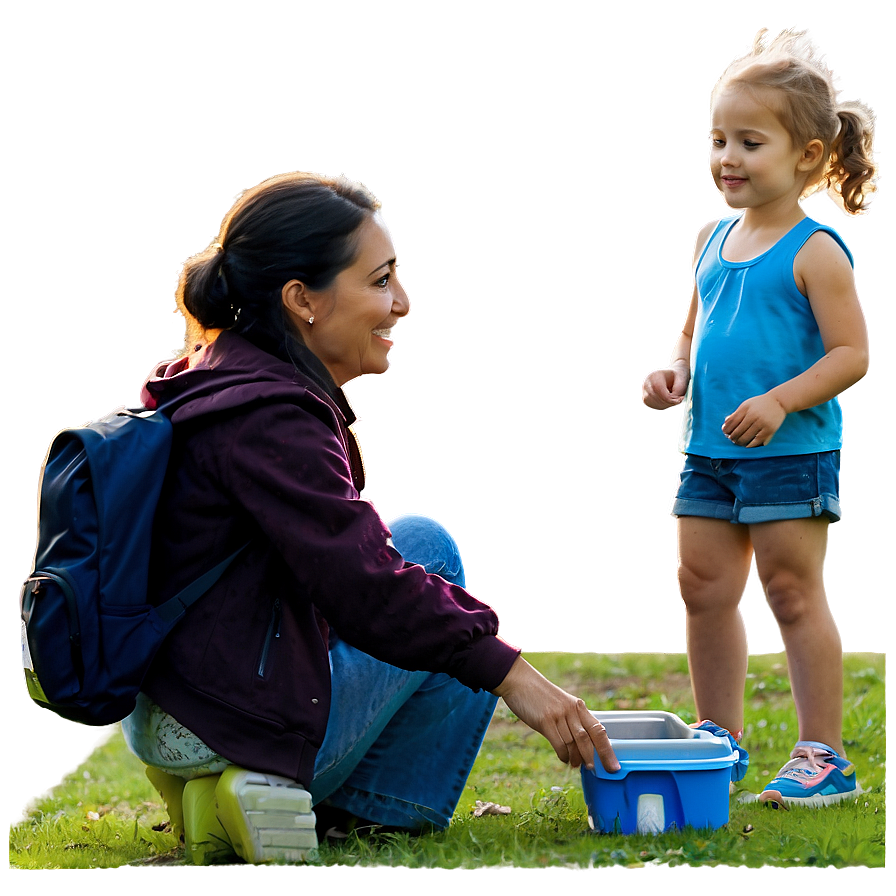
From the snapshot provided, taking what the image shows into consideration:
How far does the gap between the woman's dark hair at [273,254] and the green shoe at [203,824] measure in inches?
40.2

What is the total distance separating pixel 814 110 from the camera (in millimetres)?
3232

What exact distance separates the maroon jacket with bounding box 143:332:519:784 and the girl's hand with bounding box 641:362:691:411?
1.38 m

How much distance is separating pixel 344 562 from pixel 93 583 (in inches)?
20.7

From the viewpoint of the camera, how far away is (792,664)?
3238 millimetres

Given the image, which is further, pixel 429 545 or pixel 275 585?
pixel 429 545

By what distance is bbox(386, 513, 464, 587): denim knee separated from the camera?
9.11ft

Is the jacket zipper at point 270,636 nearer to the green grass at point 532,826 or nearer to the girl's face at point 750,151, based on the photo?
the green grass at point 532,826

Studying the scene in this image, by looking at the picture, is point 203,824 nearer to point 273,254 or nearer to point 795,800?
point 273,254

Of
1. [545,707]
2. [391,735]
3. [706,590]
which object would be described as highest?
[545,707]

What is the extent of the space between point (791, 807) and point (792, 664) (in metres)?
0.45

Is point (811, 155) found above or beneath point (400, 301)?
above

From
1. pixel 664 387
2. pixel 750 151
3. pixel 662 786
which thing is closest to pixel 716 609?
pixel 664 387

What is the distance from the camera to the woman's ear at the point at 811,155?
10.7 feet

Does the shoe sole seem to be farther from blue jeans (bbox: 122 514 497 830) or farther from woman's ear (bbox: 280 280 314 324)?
woman's ear (bbox: 280 280 314 324)
